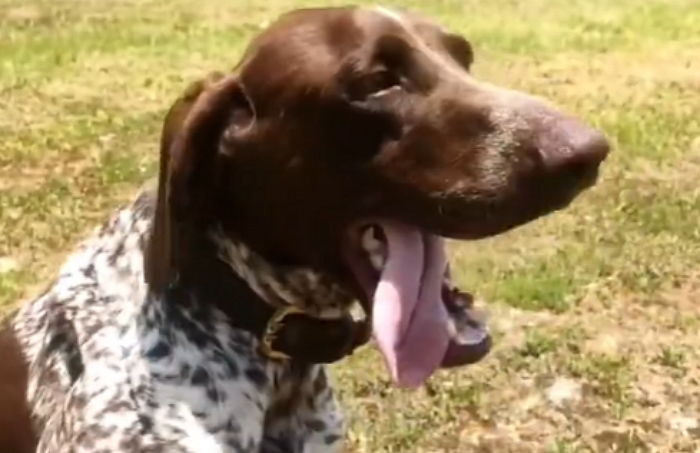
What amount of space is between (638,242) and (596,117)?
2712 millimetres

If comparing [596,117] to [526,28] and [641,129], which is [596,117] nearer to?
[641,129]

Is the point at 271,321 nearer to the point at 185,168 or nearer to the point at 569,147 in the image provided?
the point at 185,168

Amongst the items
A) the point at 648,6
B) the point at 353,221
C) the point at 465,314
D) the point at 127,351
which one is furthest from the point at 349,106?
the point at 648,6

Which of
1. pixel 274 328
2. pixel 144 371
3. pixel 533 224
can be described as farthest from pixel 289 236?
pixel 533 224

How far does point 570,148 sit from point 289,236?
0.75 metres

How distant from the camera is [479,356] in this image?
3.82 metres

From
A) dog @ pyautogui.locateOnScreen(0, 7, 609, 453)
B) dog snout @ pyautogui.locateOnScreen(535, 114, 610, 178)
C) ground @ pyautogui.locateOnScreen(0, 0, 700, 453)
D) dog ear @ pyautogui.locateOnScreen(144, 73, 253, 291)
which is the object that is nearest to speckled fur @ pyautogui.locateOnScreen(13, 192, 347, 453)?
dog @ pyautogui.locateOnScreen(0, 7, 609, 453)

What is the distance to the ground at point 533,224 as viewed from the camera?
6.16m

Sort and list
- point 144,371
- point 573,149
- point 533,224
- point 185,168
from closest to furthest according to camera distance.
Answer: point 573,149
point 185,168
point 144,371
point 533,224

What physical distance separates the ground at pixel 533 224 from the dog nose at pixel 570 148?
2609 millimetres

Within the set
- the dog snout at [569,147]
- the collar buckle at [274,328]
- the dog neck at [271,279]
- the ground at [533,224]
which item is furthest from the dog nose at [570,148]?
the ground at [533,224]

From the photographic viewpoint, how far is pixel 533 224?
8.08 meters

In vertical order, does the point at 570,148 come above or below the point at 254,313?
above

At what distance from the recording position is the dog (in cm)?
362
